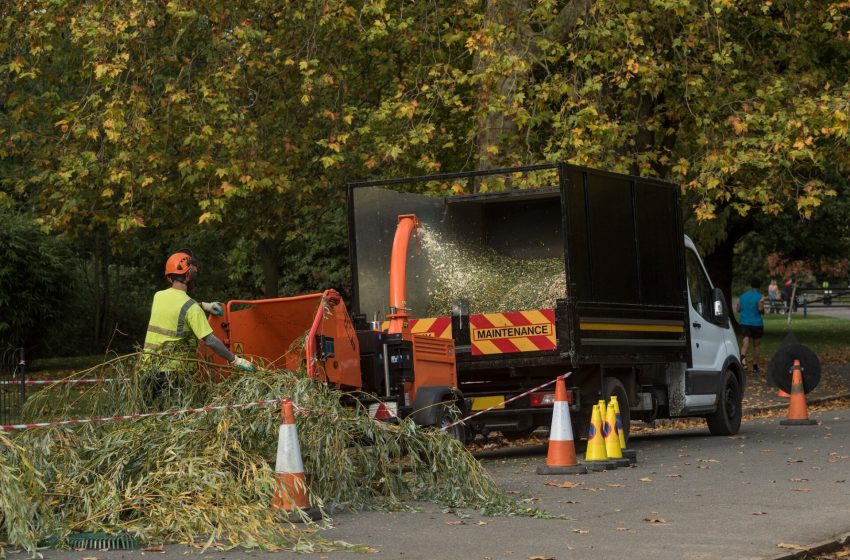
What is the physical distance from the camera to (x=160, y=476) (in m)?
9.26

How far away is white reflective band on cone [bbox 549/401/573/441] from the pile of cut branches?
2.10m

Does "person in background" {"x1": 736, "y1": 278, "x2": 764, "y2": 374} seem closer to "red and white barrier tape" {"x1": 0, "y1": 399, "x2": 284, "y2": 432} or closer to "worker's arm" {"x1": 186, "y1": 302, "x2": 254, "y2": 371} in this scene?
"worker's arm" {"x1": 186, "y1": 302, "x2": 254, "y2": 371}

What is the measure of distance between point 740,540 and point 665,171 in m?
A: 15.2

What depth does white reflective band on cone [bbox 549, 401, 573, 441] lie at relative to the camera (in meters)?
12.8

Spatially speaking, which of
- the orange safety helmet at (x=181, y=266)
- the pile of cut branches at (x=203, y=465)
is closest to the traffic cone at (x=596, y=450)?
the pile of cut branches at (x=203, y=465)

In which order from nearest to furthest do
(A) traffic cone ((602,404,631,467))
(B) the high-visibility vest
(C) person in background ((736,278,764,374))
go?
1. (B) the high-visibility vest
2. (A) traffic cone ((602,404,631,467))
3. (C) person in background ((736,278,764,374))

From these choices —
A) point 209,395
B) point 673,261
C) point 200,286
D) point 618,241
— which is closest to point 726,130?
point 673,261

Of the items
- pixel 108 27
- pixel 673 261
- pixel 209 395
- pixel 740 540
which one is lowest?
pixel 740 540

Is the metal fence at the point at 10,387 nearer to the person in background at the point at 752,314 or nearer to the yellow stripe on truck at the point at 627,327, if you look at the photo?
the yellow stripe on truck at the point at 627,327

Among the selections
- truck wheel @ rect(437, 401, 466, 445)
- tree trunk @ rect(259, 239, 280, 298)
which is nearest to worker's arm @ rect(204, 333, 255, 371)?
truck wheel @ rect(437, 401, 466, 445)

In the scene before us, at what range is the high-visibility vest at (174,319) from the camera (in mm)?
11172

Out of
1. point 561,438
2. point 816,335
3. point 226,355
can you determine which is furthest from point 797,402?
point 816,335

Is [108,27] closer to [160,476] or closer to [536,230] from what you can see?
[536,230]

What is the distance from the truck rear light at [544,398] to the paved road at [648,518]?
1.93 feet
